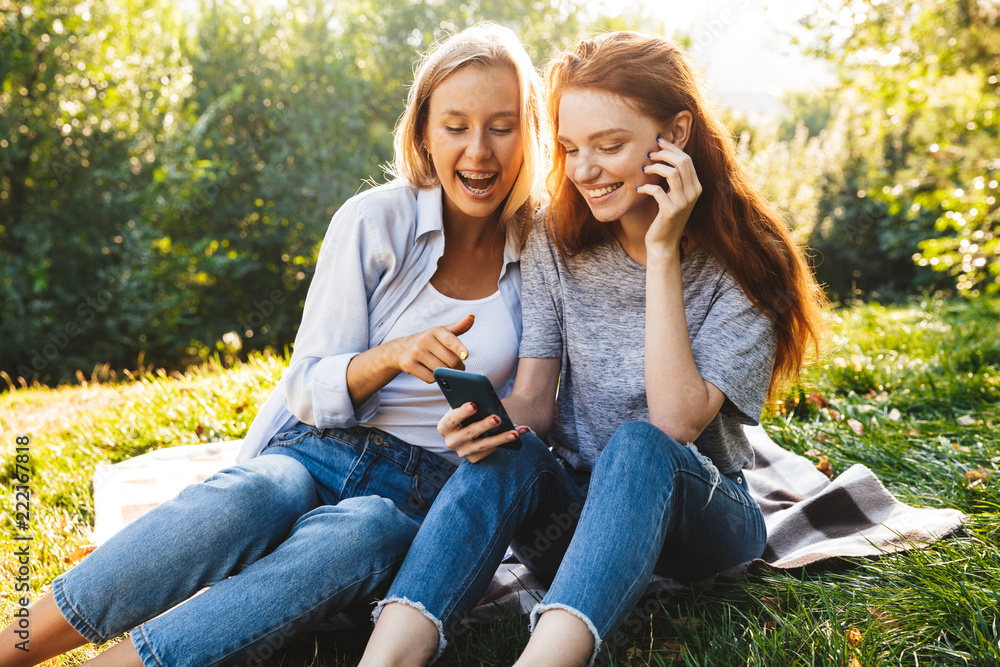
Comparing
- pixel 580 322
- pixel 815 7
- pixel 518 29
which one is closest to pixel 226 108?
pixel 518 29

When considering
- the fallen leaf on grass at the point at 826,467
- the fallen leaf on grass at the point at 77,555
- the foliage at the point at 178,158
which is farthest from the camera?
the foliage at the point at 178,158

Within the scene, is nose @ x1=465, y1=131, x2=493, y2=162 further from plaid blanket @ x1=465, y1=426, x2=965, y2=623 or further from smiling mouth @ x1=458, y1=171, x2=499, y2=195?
plaid blanket @ x1=465, y1=426, x2=965, y2=623

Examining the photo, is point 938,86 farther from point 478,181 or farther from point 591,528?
point 591,528

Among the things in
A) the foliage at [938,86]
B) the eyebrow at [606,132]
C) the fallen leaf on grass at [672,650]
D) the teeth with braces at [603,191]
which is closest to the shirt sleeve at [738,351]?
the teeth with braces at [603,191]

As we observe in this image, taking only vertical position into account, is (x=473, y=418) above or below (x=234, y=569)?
above

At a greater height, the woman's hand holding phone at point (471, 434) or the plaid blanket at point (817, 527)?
the woman's hand holding phone at point (471, 434)

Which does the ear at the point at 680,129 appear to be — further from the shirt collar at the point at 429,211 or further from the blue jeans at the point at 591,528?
the blue jeans at the point at 591,528

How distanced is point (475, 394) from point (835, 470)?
1937 millimetres

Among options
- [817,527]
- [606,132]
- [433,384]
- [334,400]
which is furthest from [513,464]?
[817,527]

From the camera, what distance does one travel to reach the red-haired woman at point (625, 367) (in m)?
1.75

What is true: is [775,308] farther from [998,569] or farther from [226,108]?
[226,108]

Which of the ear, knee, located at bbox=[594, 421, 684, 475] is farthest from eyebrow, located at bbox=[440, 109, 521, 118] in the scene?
knee, located at bbox=[594, 421, 684, 475]

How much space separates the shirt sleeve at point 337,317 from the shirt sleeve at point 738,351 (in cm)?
98

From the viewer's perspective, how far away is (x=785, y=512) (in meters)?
2.57
